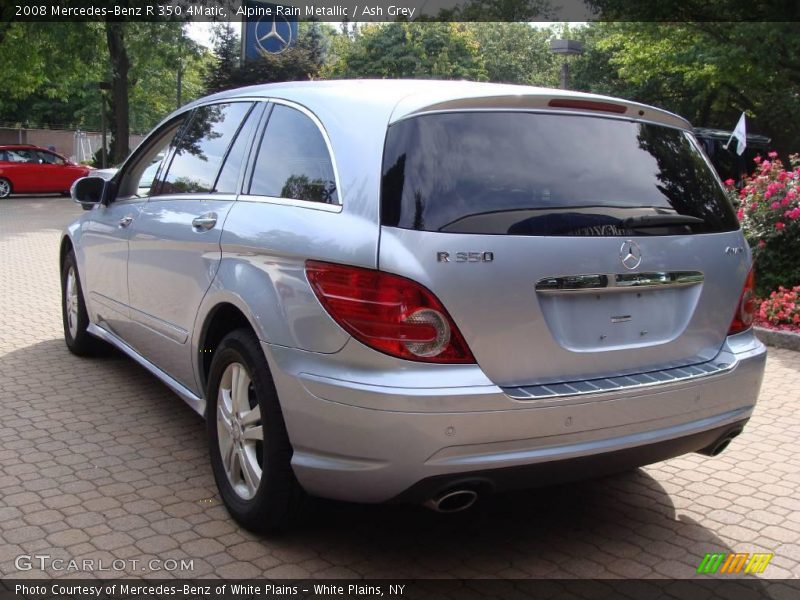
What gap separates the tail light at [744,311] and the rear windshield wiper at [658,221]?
0.37 m

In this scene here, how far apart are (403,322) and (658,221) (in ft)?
3.84

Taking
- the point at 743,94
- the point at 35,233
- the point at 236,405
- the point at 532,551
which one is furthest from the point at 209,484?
the point at 743,94

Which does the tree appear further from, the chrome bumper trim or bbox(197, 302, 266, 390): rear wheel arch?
the chrome bumper trim

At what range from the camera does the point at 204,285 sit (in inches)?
155

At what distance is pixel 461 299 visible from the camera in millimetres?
2973

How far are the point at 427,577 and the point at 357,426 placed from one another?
79cm

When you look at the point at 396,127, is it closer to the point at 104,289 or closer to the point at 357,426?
the point at 357,426

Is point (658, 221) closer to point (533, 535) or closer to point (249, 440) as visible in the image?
point (533, 535)

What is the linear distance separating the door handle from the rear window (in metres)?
1.15

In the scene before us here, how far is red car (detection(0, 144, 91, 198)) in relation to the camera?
91.7ft

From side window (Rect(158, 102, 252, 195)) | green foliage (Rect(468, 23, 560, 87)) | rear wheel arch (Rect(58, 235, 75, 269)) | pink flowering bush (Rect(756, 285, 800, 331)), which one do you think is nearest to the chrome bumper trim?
side window (Rect(158, 102, 252, 195))

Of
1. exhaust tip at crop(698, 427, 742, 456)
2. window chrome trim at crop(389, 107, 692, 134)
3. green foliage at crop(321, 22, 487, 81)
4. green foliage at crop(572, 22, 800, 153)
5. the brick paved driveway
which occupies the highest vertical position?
green foliage at crop(321, 22, 487, 81)

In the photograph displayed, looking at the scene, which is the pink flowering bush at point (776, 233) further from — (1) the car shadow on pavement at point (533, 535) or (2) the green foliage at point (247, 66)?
(2) the green foliage at point (247, 66)

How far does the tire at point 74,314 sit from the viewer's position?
20.8 ft
